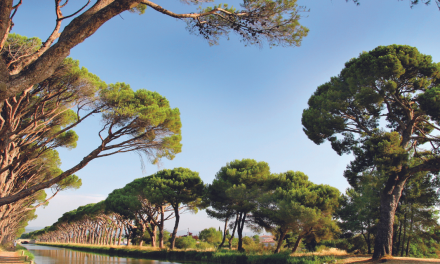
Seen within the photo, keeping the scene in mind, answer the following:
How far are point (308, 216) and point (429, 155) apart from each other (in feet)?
21.7

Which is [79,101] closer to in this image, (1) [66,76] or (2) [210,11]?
(1) [66,76]

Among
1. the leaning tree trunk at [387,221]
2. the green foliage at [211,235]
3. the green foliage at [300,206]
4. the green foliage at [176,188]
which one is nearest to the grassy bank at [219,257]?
the leaning tree trunk at [387,221]

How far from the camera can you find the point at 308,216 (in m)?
15.5

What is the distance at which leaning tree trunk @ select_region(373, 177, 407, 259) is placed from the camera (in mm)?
10492

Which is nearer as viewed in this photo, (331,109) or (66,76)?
(66,76)

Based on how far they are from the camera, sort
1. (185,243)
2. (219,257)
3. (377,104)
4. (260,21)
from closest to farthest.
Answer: (260,21) < (377,104) < (219,257) < (185,243)

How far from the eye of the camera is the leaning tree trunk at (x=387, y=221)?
1049 centimetres

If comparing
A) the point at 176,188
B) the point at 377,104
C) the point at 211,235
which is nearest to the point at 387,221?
the point at 377,104

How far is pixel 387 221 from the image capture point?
1075cm

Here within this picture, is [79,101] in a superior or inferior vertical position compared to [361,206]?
superior

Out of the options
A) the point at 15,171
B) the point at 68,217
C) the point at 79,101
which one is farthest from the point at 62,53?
the point at 68,217

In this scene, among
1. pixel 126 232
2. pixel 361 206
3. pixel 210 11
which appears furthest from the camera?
pixel 126 232

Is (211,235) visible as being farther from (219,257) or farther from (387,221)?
(387,221)

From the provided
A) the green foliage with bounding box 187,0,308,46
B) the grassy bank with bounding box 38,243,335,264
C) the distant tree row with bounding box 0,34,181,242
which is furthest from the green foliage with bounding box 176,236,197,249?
the green foliage with bounding box 187,0,308,46
